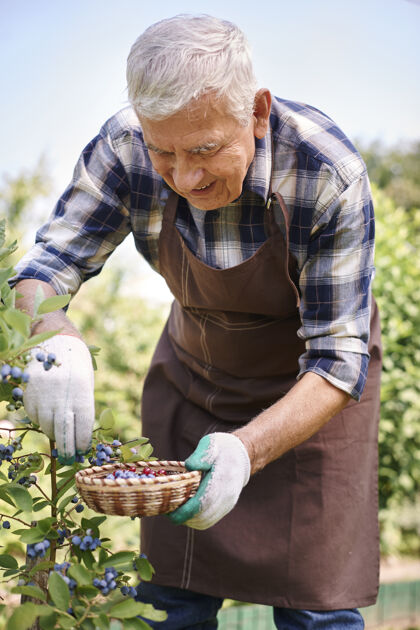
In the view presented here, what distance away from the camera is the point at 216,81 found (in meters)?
1.40

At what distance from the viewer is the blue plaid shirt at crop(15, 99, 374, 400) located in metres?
1.66

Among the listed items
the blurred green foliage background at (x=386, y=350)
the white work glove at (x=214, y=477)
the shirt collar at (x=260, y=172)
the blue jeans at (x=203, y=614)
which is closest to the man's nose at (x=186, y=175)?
the shirt collar at (x=260, y=172)

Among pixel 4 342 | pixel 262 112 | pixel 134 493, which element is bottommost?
pixel 134 493

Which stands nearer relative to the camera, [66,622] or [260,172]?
[66,622]

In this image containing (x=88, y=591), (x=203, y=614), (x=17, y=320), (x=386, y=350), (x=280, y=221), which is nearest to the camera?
(x=17, y=320)

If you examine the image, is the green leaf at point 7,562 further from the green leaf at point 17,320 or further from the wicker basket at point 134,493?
the green leaf at point 17,320

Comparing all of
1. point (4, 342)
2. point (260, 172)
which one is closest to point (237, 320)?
point (260, 172)

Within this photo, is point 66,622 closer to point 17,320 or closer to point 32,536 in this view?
point 32,536

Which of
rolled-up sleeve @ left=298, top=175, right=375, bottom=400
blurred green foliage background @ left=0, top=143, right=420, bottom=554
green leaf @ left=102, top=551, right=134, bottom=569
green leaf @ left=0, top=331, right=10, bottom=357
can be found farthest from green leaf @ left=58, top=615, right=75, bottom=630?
blurred green foliage background @ left=0, top=143, right=420, bottom=554

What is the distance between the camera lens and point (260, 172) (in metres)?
1.71

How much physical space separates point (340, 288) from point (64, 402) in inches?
28.4

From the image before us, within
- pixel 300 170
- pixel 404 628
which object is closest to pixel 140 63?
pixel 300 170

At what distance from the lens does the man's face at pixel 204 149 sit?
4.65 feet

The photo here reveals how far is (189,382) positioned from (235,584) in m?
0.59
